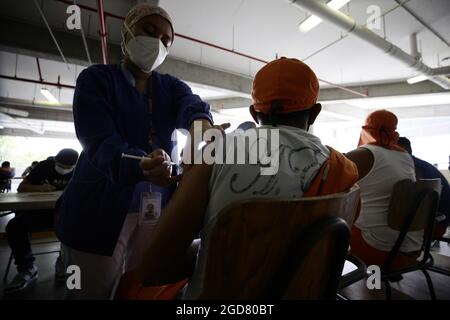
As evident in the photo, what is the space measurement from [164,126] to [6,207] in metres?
1.22

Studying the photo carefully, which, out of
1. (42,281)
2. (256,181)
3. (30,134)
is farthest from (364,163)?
(30,134)

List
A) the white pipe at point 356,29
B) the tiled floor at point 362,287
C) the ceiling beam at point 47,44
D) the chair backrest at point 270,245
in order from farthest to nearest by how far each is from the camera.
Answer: the ceiling beam at point 47,44, the white pipe at point 356,29, the tiled floor at point 362,287, the chair backrest at point 270,245

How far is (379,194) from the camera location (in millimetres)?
1307

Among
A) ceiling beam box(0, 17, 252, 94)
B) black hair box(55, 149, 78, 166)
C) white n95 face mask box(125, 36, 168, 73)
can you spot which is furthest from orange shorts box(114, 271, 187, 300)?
ceiling beam box(0, 17, 252, 94)

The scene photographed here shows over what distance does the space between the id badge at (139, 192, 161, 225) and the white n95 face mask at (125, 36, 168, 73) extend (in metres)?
0.47

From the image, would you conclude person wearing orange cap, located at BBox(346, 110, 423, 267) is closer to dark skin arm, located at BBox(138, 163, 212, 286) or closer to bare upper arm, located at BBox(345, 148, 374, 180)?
bare upper arm, located at BBox(345, 148, 374, 180)

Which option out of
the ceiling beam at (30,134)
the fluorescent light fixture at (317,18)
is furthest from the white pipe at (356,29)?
the ceiling beam at (30,134)

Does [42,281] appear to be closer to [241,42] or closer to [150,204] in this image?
[150,204]

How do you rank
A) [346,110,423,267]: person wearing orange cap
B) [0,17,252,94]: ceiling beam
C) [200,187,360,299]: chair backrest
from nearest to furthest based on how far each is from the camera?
[200,187,360,299]: chair backrest < [346,110,423,267]: person wearing orange cap < [0,17,252,94]: ceiling beam

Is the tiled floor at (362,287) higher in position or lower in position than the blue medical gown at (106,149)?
lower

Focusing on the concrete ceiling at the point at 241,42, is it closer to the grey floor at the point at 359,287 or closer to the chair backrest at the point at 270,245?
the grey floor at the point at 359,287

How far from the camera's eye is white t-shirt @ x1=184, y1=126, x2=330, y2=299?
51 cm

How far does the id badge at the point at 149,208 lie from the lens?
0.78 m

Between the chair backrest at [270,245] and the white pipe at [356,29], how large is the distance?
2565mm
